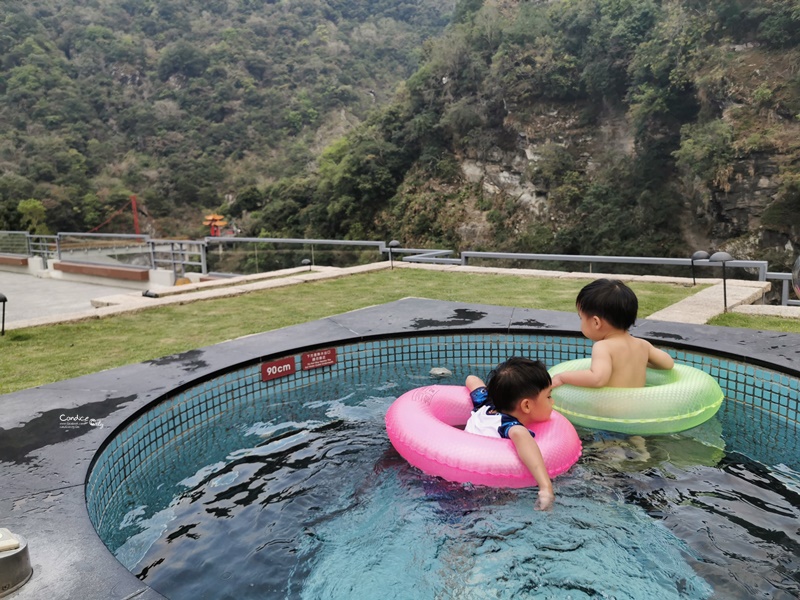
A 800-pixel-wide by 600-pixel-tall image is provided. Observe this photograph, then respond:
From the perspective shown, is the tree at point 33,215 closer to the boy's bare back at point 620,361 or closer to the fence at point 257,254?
the fence at point 257,254

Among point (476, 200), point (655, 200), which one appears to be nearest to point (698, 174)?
point (655, 200)

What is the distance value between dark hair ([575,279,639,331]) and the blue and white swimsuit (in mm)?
735

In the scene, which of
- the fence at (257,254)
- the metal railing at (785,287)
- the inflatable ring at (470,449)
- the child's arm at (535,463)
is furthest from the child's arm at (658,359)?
the metal railing at (785,287)

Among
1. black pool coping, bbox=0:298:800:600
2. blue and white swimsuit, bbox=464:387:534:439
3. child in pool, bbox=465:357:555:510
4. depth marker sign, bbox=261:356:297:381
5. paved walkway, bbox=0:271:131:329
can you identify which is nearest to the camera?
black pool coping, bbox=0:298:800:600

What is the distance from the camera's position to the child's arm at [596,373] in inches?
120

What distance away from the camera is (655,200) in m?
24.8

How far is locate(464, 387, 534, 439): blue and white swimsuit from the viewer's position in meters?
2.63

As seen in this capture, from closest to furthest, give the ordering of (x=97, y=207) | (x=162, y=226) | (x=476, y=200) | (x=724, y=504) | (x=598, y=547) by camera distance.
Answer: (x=598, y=547), (x=724, y=504), (x=476, y=200), (x=97, y=207), (x=162, y=226)

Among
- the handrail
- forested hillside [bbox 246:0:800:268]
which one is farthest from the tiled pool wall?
forested hillside [bbox 246:0:800:268]

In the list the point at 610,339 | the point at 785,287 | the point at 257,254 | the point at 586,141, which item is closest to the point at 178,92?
the point at 586,141

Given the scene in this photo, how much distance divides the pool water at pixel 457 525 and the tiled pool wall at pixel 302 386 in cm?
6

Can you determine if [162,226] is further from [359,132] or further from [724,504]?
[724,504]

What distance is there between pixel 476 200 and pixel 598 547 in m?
28.9

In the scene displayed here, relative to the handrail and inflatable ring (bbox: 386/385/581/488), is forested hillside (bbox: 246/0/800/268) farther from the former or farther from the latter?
inflatable ring (bbox: 386/385/581/488)
